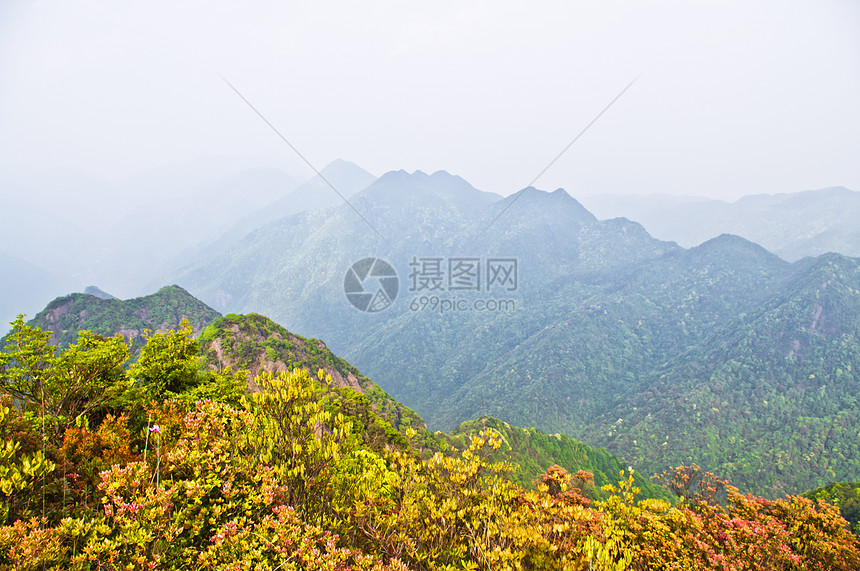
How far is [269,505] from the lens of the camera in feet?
17.4

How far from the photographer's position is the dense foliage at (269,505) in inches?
171

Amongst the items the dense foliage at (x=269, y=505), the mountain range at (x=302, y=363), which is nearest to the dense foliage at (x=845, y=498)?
the mountain range at (x=302, y=363)

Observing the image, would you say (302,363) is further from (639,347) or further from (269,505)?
(639,347)

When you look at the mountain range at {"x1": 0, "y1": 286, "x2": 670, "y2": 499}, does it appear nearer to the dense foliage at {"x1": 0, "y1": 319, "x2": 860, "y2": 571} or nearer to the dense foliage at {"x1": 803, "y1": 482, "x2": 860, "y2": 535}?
the dense foliage at {"x1": 0, "y1": 319, "x2": 860, "y2": 571}

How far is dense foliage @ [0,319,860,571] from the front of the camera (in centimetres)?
436

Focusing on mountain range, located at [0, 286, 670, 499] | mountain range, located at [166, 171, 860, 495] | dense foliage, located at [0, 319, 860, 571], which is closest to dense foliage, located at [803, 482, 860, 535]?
mountain range, located at [0, 286, 670, 499]

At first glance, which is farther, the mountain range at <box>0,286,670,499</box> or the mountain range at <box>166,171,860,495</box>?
the mountain range at <box>166,171,860,495</box>

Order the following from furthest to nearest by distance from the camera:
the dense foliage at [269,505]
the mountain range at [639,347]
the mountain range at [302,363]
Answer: the mountain range at [639,347] → the mountain range at [302,363] → the dense foliage at [269,505]

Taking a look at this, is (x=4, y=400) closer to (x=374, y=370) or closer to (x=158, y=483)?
(x=158, y=483)

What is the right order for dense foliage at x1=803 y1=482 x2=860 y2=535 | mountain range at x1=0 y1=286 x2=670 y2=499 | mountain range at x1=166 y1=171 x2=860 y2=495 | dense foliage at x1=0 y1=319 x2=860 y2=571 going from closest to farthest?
dense foliage at x1=0 y1=319 x2=860 y2=571 → dense foliage at x1=803 y1=482 x2=860 y2=535 → mountain range at x1=0 y1=286 x2=670 y2=499 → mountain range at x1=166 y1=171 x2=860 y2=495

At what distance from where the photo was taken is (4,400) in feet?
25.2

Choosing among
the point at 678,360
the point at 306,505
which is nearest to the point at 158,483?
the point at 306,505

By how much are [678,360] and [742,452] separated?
45187 mm

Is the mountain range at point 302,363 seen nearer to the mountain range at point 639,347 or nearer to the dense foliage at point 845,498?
the dense foliage at point 845,498
